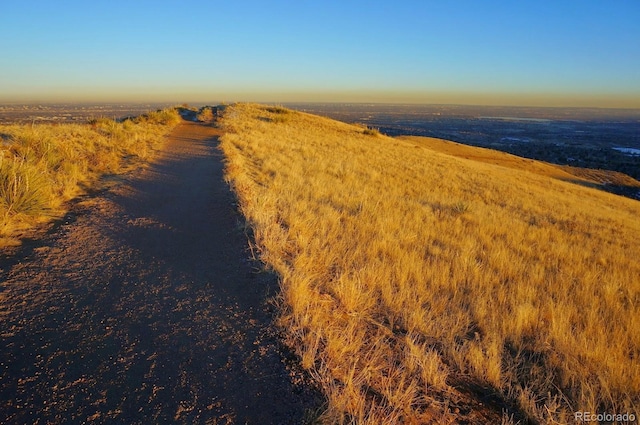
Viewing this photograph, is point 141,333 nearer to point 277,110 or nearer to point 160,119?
point 160,119

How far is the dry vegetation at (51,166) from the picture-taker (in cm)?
634

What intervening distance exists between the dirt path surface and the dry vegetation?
2.59ft

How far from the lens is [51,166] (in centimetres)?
995

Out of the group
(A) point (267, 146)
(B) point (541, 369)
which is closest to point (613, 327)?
(B) point (541, 369)

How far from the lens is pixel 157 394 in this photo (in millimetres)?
2664

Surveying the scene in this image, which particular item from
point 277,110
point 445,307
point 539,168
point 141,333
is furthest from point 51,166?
point 539,168

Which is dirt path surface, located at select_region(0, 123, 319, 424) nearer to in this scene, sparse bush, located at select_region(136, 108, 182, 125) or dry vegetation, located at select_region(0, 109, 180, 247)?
dry vegetation, located at select_region(0, 109, 180, 247)

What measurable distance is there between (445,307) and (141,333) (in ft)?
10.8

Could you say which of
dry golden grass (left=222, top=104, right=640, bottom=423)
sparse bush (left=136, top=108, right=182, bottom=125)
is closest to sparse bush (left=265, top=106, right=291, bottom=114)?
sparse bush (left=136, top=108, right=182, bottom=125)

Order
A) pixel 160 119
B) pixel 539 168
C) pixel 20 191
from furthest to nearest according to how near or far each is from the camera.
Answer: pixel 539 168
pixel 160 119
pixel 20 191

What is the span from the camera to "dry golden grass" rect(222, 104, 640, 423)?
2.99 m

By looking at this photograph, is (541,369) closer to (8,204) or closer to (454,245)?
(454,245)

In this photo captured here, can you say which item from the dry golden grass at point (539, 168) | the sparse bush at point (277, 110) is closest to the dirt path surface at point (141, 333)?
the dry golden grass at point (539, 168)

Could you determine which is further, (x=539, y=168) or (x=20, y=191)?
(x=539, y=168)
